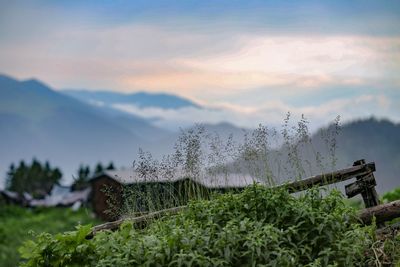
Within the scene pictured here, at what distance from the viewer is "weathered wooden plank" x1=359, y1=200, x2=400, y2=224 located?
7.52 meters

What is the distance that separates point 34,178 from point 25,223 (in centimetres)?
615

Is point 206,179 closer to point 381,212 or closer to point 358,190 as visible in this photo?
point 358,190

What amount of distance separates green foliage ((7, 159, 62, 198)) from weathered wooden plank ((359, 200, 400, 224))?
2606cm

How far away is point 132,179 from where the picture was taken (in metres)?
8.11

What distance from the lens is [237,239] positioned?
5.88 m

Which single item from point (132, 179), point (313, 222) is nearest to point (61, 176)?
point (132, 179)

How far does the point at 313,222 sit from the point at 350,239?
364 mm

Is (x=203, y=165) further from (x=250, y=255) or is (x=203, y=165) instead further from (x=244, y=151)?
(x=250, y=255)

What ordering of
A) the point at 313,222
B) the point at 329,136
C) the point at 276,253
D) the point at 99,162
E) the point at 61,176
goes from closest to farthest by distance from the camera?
1. the point at 276,253
2. the point at 313,222
3. the point at 329,136
4. the point at 99,162
5. the point at 61,176

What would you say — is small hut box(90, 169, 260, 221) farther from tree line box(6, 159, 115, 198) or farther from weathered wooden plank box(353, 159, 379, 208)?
tree line box(6, 159, 115, 198)

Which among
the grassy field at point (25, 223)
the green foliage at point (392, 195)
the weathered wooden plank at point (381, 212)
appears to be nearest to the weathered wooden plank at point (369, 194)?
the weathered wooden plank at point (381, 212)

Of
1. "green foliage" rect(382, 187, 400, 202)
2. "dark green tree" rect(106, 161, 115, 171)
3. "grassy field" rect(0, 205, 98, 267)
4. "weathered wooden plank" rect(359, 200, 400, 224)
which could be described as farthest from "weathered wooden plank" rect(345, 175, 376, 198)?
"dark green tree" rect(106, 161, 115, 171)

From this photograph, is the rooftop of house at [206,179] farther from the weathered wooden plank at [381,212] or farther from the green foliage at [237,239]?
the weathered wooden plank at [381,212]

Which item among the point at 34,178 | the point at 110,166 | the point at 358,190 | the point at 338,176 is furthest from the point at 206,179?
the point at 34,178
